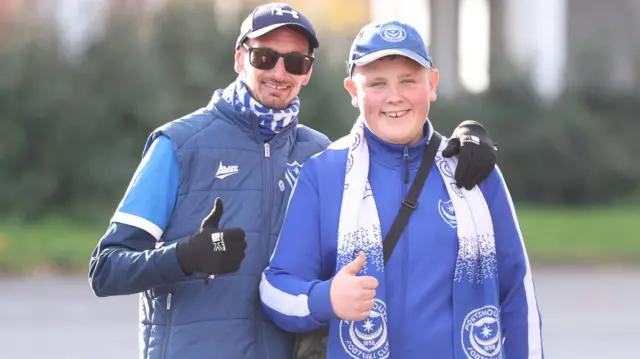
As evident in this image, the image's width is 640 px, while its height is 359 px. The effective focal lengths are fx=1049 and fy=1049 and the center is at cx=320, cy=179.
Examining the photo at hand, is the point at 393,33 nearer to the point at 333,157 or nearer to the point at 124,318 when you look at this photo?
the point at 333,157

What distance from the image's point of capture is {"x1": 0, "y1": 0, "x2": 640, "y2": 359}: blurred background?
11.6 m

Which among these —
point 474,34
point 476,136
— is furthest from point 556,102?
point 476,136

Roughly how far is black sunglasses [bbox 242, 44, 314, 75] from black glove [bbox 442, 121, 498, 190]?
0.54 m

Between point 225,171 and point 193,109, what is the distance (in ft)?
43.7

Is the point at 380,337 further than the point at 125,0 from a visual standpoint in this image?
No

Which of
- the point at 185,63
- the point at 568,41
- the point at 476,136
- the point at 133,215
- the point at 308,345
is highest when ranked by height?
the point at 568,41

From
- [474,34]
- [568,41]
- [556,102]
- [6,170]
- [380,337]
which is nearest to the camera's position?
[380,337]

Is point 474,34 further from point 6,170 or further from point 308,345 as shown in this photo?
point 308,345

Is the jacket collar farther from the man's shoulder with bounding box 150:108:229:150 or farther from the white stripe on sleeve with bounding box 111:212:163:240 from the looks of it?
the white stripe on sleeve with bounding box 111:212:163:240

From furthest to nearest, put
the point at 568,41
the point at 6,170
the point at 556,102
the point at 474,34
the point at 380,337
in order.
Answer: the point at 474,34, the point at 568,41, the point at 556,102, the point at 6,170, the point at 380,337

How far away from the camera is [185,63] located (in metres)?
→ 16.5

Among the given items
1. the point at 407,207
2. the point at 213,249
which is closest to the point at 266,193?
the point at 213,249

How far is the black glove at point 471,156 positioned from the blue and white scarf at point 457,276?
1.9 inches

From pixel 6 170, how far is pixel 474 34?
43.3 feet
